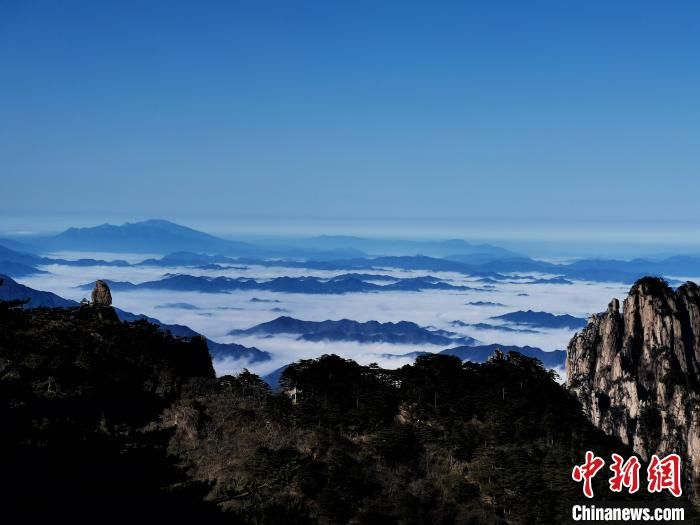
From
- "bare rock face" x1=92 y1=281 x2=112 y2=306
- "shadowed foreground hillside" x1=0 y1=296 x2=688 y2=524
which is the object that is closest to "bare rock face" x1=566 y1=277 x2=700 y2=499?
"shadowed foreground hillside" x1=0 y1=296 x2=688 y2=524

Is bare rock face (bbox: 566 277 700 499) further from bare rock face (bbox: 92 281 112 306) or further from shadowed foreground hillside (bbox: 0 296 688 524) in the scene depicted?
bare rock face (bbox: 92 281 112 306)

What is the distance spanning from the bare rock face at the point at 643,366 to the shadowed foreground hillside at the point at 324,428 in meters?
29.2

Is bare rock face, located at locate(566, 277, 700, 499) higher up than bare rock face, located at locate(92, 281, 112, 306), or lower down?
lower down

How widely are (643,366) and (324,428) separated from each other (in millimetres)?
71337

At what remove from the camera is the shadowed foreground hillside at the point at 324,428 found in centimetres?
5031

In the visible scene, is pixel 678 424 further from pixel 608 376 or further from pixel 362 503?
pixel 362 503

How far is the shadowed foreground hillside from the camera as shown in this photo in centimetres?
5031

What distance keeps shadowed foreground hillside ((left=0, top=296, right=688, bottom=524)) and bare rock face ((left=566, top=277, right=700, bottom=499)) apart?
95.7 ft

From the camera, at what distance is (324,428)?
74.4 m

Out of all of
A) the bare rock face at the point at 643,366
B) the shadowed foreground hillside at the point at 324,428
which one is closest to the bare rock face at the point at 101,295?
the shadowed foreground hillside at the point at 324,428

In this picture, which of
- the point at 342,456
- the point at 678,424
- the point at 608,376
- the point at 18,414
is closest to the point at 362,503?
the point at 342,456

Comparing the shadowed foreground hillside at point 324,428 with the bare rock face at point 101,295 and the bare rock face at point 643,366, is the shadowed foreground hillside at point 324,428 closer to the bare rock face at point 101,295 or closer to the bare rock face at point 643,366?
the bare rock face at point 101,295

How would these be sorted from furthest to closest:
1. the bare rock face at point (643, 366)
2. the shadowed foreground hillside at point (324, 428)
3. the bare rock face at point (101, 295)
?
the bare rock face at point (643, 366)
the bare rock face at point (101, 295)
the shadowed foreground hillside at point (324, 428)

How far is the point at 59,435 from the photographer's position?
87.6ft
